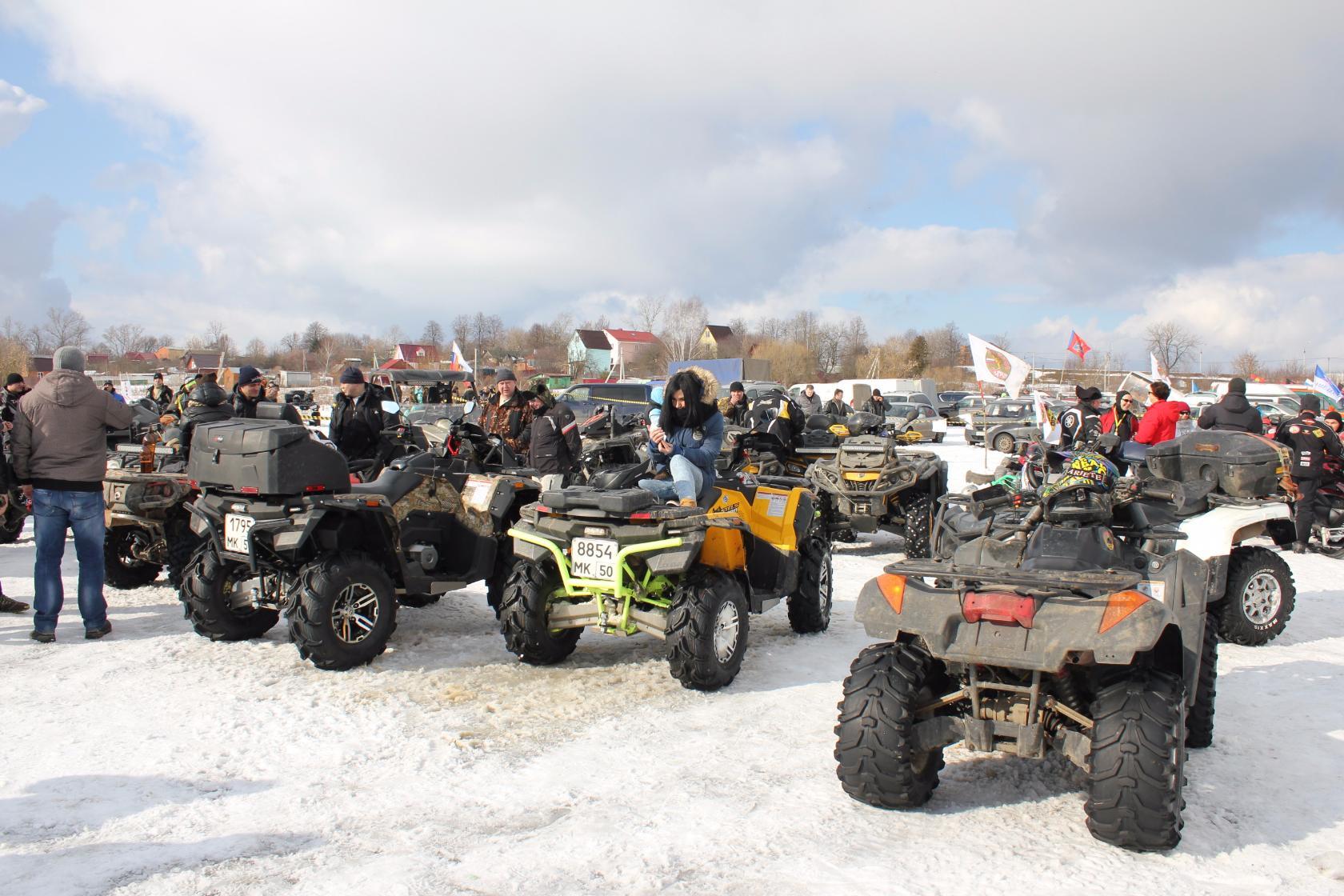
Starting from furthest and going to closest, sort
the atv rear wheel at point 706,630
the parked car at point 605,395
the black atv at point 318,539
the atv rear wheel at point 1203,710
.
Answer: the parked car at point 605,395, the black atv at point 318,539, the atv rear wheel at point 706,630, the atv rear wheel at point 1203,710

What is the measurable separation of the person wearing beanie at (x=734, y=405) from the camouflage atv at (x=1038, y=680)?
9629 millimetres

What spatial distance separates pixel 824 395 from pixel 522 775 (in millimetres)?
39930

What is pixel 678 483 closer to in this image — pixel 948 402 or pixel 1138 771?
pixel 1138 771

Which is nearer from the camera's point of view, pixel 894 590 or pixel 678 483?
pixel 894 590

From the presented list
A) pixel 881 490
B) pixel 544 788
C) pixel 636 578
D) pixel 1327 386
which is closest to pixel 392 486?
pixel 636 578

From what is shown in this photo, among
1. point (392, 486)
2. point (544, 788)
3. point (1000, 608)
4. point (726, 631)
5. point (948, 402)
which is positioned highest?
point (948, 402)

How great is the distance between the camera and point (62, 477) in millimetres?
6449

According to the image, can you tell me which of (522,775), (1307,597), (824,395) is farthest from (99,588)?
(824,395)

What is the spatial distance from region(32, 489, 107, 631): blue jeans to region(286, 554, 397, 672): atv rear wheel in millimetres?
1770

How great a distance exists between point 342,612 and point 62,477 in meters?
2.26

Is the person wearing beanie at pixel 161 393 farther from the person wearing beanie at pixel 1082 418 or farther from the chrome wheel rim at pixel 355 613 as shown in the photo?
the person wearing beanie at pixel 1082 418

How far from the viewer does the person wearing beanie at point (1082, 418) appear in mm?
10992

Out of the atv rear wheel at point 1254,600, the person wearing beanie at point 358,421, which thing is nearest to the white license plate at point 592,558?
the person wearing beanie at point 358,421

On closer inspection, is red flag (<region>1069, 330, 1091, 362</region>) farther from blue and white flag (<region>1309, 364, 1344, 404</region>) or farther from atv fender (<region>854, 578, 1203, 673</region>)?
atv fender (<region>854, 578, 1203, 673</region>)
